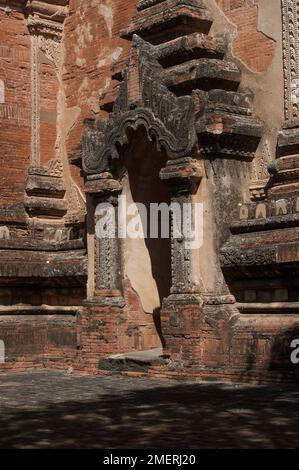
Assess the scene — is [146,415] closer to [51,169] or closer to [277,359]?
[277,359]

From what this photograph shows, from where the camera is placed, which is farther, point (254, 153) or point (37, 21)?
point (37, 21)

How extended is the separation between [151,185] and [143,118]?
1487mm

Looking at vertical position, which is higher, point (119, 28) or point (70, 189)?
point (119, 28)

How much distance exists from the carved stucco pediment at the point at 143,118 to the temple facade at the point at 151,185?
0.09ft

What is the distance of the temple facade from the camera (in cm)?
1237

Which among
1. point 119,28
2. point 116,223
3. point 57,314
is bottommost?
point 57,314

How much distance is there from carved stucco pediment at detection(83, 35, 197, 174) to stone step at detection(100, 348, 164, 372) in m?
2.78

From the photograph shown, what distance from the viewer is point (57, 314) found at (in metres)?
16.1

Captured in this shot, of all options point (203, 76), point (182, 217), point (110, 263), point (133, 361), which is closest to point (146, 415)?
point (133, 361)

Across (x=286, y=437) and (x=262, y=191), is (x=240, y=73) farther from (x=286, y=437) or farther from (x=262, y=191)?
(x=286, y=437)

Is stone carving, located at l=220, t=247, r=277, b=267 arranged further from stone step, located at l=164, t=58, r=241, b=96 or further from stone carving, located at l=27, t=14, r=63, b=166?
stone carving, located at l=27, t=14, r=63, b=166

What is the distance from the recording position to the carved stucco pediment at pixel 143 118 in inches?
505
